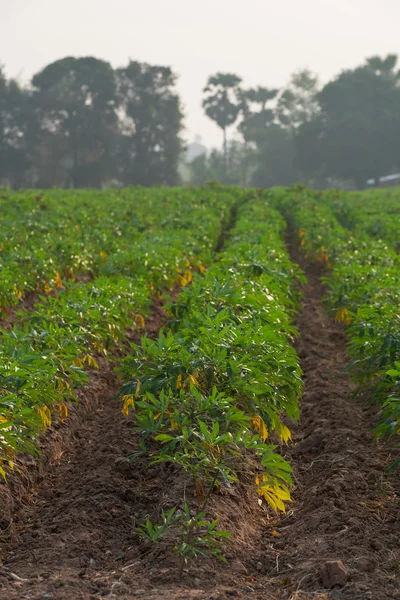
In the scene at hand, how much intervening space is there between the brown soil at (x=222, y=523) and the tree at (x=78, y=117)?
166ft


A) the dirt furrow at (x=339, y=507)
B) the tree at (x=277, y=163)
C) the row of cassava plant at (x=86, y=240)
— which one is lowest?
the dirt furrow at (x=339, y=507)

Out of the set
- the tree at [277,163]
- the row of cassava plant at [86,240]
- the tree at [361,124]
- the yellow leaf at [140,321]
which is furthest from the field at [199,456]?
the tree at [277,163]

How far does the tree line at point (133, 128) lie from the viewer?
54281 millimetres

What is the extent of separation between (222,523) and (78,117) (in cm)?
5363

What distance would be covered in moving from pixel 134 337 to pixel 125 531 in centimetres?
471

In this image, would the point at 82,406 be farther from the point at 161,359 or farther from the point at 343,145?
the point at 343,145

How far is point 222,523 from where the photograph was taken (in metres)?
4.11

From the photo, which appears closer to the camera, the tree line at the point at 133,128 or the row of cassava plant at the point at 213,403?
the row of cassava plant at the point at 213,403

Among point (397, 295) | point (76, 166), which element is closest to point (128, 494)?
point (397, 295)

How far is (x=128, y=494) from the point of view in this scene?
4719 mm

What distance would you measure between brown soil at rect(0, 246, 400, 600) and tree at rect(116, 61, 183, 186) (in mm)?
53317

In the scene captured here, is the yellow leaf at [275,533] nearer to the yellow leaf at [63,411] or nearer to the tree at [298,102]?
the yellow leaf at [63,411]

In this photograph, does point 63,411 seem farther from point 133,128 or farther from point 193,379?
point 133,128

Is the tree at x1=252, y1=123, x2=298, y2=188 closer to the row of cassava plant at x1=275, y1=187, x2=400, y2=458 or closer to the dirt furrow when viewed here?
the row of cassava plant at x1=275, y1=187, x2=400, y2=458
